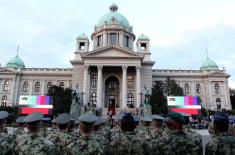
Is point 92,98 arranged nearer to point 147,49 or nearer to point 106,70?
point 106,70

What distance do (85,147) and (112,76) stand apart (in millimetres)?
43295

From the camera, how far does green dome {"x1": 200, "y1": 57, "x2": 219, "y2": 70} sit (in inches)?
2217

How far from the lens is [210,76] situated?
52.9m

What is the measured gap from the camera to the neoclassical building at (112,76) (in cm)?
4659

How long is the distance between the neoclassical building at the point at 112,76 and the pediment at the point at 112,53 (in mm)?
2593

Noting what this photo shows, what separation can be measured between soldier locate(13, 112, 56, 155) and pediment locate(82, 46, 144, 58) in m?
39.3

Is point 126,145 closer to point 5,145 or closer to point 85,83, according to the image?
point 5,145

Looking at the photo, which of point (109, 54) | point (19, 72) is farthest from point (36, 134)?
point (19, 72)

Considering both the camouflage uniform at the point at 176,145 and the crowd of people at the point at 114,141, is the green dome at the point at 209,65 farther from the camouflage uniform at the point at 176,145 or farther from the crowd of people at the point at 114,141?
the camouflage uniform at the point at 176,145

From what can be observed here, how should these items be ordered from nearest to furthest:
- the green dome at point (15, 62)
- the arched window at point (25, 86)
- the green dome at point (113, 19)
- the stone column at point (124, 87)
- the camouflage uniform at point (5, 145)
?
1. the camouflage uniform at point (5, 145)
2. the stone column at point (124, 87)
3. the arched window at point (25, 86)
4. the green dome at point (113, 19)
5. the green dome at point (15, 62)

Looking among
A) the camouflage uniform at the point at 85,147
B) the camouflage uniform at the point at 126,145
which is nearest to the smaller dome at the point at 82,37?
the camouflage uniform at the point at 126,145

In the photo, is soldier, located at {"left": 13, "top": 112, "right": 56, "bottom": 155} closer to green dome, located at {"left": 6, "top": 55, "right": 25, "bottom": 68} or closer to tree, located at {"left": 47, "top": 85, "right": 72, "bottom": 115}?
tree, located at {"left": 47, "top": 85, "right": 72, "bottom": 115}

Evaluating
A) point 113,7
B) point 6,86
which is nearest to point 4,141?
point 6,86

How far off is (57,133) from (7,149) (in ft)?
3.37
